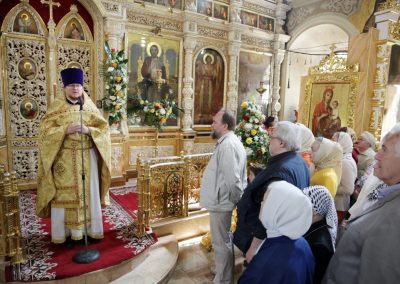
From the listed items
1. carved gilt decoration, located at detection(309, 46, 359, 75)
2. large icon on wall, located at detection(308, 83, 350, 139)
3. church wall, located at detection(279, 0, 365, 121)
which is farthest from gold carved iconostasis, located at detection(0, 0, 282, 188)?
carved gilt decoration, located at detection(309, 46, 359, 75)

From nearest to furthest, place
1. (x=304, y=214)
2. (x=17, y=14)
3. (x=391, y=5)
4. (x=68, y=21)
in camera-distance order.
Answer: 1. (x=304, y=214)
2. (x=17, y=14)
3. (x=68, y=21)
4. (x=391, y=5)

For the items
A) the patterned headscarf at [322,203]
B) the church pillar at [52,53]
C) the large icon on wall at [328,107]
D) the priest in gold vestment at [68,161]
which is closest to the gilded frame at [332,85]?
the large icon on wall at [328,107]

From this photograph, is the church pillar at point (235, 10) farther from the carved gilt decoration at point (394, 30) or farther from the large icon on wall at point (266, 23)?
the carved gilt decoration at point (394, 30)

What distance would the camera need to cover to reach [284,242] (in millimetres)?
1564

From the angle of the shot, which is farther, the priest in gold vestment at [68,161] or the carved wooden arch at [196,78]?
the carved wooden arch at [196,78]

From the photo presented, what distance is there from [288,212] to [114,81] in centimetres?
537

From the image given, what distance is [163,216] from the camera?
14.3ft

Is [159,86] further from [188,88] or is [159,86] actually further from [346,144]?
[346,144]

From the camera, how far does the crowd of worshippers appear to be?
1.37m

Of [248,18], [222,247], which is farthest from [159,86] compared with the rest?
[222,247]

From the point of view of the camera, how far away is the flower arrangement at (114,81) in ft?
19.9

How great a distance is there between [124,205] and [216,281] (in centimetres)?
243

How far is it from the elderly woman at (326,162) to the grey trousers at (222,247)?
1013mm

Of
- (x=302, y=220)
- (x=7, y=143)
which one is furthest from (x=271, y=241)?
(x=7, y=143)
